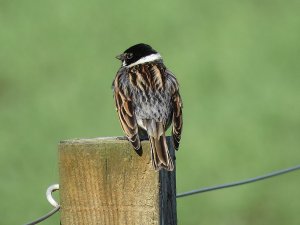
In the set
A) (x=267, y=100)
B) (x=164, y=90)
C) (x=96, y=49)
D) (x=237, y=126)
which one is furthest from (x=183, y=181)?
(x=164, y=90)

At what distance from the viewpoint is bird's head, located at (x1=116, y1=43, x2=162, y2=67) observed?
6.38 metres

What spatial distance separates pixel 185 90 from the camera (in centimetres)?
1261

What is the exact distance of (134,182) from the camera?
12.5 feet

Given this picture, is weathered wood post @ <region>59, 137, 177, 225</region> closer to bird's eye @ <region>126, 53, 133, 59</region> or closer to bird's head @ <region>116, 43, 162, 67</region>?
bird's head @ <region>116, 43, 162, 67</region>

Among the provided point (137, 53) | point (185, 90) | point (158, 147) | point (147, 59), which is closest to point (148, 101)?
point (147, 59)

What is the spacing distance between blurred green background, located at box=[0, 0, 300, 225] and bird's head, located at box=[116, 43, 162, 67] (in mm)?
3413

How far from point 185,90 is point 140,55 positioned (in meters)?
6.18

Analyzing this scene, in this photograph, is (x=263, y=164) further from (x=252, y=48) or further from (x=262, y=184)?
(x=252, y=48)

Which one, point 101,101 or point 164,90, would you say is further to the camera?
point 101,101

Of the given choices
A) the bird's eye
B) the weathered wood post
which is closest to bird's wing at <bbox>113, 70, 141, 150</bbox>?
the bird's eye

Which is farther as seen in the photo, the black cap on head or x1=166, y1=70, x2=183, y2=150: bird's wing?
the black cap on head

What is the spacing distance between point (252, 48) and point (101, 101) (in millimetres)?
2515

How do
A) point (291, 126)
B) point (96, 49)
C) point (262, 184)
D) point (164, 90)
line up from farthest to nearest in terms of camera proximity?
1. point (96, 49)
2. point (291, 126)
3. point (262, 184)
4. point (164, 90)

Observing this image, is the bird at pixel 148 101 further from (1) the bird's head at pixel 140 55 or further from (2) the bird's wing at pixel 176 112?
(1) the bird's head at pixel 140 55
